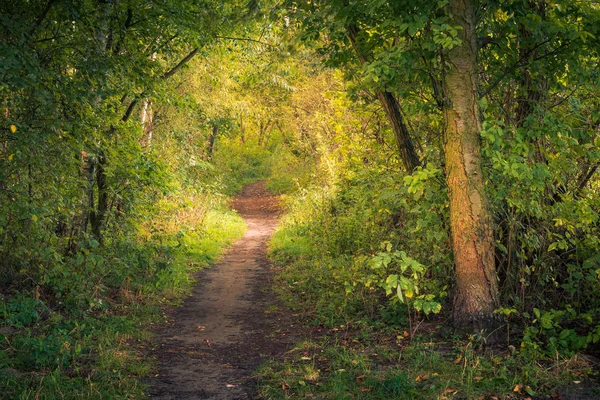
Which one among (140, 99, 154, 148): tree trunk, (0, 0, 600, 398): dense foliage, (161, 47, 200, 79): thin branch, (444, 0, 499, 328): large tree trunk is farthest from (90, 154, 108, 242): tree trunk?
(444, 0, 499, 328): large tree trunk

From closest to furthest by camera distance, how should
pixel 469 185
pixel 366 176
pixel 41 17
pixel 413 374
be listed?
pixel 413 374 → pixel 469 185 → pixel 41 17 → pixel 366 176

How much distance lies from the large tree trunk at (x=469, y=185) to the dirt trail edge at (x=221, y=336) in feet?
8.11

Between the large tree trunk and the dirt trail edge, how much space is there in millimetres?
2473

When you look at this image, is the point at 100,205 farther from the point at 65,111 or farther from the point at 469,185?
the point at 469,185

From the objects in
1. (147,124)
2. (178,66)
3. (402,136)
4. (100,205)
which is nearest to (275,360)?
(402,136)

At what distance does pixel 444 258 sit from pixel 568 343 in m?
1.68

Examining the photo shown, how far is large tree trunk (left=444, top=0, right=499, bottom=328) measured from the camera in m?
5.93

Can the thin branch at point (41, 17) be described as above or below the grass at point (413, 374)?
above

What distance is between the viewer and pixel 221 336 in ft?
24.6

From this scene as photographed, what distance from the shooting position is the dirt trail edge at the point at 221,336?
5543 mm

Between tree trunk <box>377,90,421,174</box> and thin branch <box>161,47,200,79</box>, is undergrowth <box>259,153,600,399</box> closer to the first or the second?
tree trunk <box>377,90,421,174</box>

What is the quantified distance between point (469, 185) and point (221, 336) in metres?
3.96

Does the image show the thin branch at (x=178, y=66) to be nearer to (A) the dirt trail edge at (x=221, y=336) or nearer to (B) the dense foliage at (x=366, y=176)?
(B) the dense foliage at (x=366, y=176)

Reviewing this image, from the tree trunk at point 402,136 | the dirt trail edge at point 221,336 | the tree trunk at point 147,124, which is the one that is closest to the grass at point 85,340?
the dirt trail edge at point 221,336
